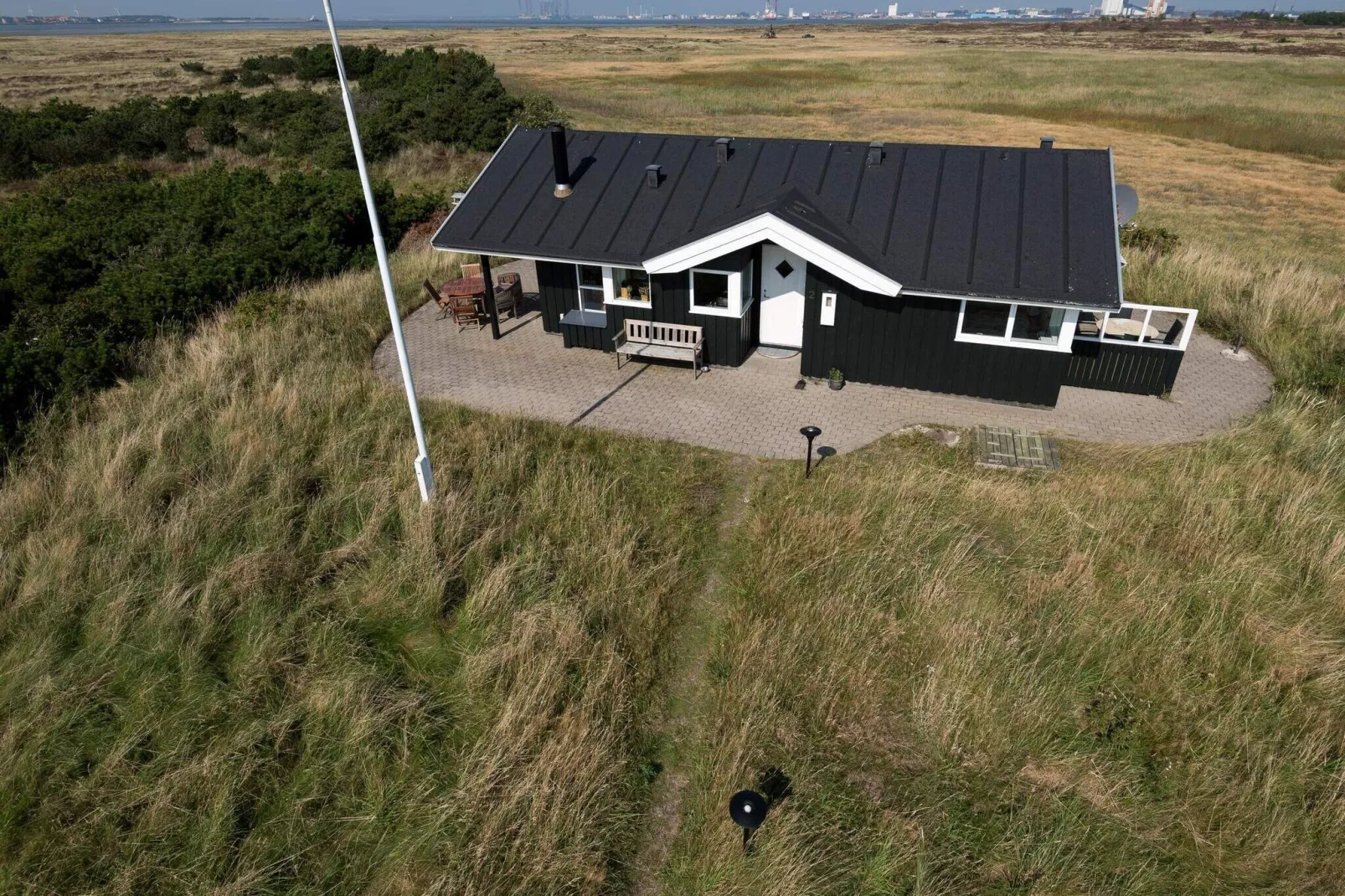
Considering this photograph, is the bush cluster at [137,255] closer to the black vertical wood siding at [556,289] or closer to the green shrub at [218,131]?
the black vertical wood siding at [556,289]

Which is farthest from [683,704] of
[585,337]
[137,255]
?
[137,255]

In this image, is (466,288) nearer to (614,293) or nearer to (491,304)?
(491,304)

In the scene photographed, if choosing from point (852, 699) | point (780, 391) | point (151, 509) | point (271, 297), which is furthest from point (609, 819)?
point (271, 297)

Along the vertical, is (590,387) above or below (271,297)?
below

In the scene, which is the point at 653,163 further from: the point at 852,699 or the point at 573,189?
the point at 852,699

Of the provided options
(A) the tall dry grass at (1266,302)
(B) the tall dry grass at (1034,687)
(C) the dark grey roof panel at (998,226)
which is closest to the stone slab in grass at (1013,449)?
(B) the tall dry grass at (1034,687)

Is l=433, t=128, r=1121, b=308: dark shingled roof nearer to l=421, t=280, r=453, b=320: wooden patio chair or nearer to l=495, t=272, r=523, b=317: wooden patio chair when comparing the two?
l=495, t=272, r=523, b=317: wooden patio chair

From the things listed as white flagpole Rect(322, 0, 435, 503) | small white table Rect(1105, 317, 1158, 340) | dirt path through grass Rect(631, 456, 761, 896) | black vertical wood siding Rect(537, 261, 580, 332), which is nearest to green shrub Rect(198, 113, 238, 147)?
black vertical wood siding Rect(537, 261, 580, 332)
